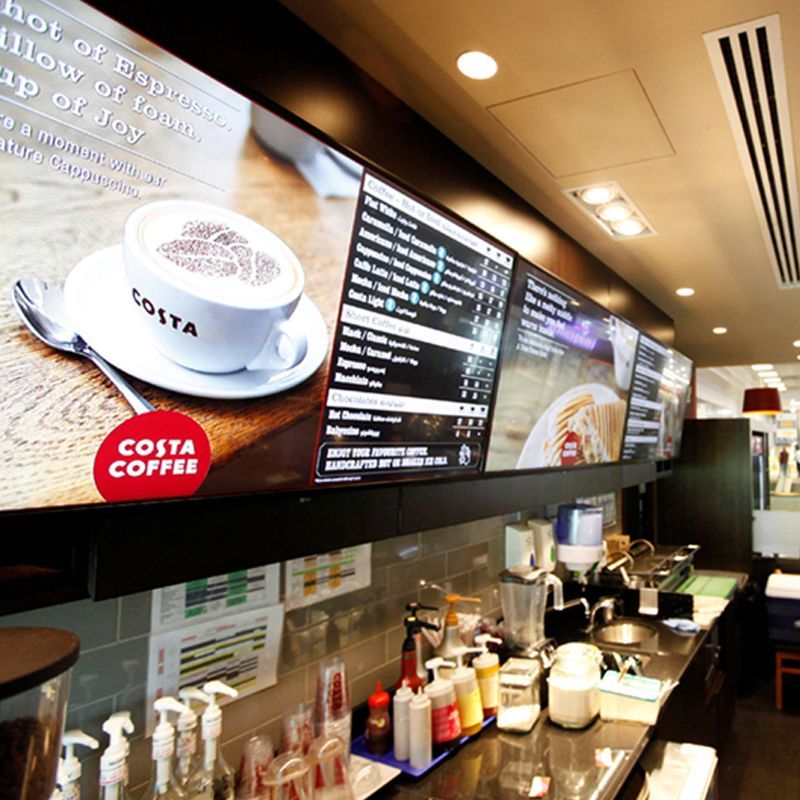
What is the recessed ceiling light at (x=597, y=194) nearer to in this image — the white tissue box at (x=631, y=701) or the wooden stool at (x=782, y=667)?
the white tissue box at (x=631, y=701)

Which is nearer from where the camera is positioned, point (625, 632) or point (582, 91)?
point (582, 91)

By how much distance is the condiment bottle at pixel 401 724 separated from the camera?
172 cm

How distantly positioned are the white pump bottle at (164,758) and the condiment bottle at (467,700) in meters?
0.88

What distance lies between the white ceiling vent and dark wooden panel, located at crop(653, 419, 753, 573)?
3059 mm

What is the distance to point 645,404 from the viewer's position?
3600mm

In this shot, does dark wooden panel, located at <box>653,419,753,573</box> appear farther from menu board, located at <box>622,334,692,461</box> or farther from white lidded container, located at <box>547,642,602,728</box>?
white lidded container, located at <box>547,642,602,728</box>

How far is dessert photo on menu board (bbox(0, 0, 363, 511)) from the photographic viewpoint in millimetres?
855

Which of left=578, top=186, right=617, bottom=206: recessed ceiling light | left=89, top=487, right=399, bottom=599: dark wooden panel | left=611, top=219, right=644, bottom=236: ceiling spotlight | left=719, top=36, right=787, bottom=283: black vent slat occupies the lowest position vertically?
left=89, top=487, right=399, bottom=599: dark wooden panel

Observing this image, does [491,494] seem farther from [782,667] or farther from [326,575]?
[782,667]

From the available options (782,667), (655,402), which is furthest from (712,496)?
(655,402)

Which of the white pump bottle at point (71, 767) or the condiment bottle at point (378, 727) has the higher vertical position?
the white pump bottle at point (71, 767)

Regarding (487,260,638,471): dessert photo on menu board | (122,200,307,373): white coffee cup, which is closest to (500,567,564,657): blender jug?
(487,260,638,471): dessert photo on menu board

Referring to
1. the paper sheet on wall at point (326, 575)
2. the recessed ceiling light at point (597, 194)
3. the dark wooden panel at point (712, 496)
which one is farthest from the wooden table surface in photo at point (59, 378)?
the dark wooden panel at point (712, 496)

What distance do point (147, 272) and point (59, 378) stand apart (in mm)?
227
